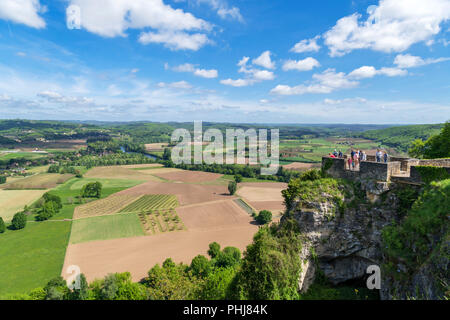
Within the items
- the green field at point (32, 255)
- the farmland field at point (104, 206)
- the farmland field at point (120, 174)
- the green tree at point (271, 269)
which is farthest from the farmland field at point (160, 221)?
the green tree at point (271, 269)

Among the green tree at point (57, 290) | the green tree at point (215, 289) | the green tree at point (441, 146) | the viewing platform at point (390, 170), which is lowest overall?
the green tree at point (57, 290)

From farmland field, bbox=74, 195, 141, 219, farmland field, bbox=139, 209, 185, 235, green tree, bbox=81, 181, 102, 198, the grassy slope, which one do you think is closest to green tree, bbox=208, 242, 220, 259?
farmland field, bbox=139, 209, 185, 235

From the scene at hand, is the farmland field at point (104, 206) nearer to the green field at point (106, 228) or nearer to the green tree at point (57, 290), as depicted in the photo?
the green field at point (106, 228)

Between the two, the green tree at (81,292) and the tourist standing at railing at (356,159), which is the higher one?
the tourist standing at railing at (356,159)

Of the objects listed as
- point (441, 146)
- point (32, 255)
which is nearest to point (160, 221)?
point (32, 255)

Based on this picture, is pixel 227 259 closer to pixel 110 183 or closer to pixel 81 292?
pixel 81 292

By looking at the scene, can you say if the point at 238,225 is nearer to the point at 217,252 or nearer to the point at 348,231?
the point at 217,252
